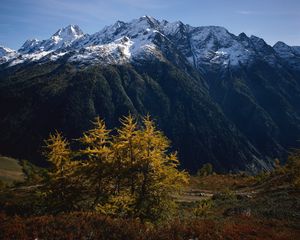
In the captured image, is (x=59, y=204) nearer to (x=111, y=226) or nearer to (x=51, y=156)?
(x=51, y=156)

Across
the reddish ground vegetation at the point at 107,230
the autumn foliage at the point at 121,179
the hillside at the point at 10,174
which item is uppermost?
the autumn foliage at the point at 121,179

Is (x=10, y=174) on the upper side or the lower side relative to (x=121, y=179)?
lower

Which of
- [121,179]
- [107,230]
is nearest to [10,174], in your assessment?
[121,179]

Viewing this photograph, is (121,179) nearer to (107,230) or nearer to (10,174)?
(107,230)

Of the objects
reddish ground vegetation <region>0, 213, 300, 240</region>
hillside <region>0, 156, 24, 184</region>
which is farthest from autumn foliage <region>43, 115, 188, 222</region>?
hillside <region>0, 156, 24, 184</region>

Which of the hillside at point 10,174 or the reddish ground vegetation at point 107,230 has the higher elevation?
the reddish ground vegetation at point 107,230

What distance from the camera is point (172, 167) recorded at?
75.2 ft

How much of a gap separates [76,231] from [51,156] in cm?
900

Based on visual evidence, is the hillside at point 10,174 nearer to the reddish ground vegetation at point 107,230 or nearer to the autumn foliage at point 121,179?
the autumn foliage at point 121,179

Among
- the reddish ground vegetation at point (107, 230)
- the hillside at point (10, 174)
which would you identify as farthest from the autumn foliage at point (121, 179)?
the hillside at point (10, 174)

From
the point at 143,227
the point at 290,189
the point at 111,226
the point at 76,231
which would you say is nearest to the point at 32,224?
the point at 76,231

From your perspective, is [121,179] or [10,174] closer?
[121,179]

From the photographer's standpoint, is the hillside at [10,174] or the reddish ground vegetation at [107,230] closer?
the reddish ground vegetation at [107,230]

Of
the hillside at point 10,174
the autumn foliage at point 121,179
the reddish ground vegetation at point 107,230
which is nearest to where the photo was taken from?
the reddish ground vegetation at point 107,230
